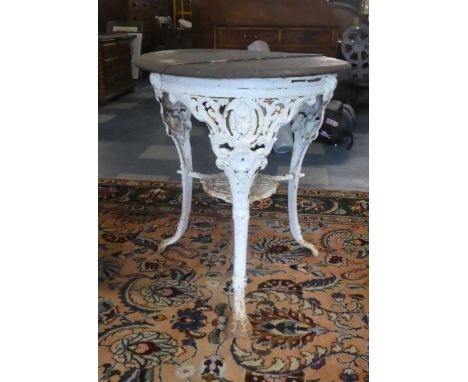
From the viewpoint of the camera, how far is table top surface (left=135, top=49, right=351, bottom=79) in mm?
1248

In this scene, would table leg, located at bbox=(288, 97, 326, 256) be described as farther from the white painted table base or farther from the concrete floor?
the concrete floor

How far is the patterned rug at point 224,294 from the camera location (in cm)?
135

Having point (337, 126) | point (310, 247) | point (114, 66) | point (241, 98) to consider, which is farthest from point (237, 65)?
point (114, 66)

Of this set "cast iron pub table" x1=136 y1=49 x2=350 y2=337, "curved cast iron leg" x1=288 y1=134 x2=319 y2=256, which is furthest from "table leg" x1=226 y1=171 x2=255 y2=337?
"curved cast iron leg" x1=288 y1=134 x2=319 y2=256

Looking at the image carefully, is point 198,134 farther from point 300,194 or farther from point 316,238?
point 316,238

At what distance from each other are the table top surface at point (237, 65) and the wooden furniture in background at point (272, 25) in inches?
84.9

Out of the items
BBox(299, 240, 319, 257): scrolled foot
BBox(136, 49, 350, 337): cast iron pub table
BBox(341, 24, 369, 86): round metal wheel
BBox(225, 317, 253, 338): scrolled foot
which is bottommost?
BBox(225, 317, 253, 338): scrolled foot

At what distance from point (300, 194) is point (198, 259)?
87 cm

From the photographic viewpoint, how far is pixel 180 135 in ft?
5.83

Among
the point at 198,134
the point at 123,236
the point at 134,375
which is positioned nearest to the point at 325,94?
the point at 134,375

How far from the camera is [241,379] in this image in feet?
4.26

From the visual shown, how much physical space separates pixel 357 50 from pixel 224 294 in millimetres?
3391

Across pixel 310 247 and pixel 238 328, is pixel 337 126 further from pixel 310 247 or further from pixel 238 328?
pixel 238 328

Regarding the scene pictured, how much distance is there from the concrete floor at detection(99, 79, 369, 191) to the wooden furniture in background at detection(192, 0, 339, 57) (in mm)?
769
